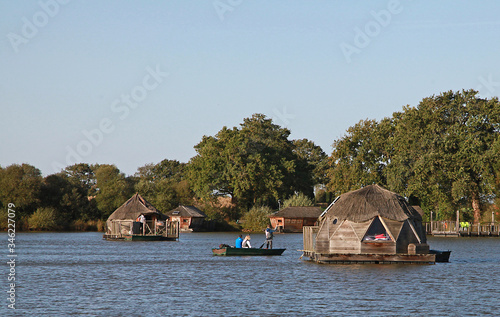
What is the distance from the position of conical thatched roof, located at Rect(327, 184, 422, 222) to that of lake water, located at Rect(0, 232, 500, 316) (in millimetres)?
3305

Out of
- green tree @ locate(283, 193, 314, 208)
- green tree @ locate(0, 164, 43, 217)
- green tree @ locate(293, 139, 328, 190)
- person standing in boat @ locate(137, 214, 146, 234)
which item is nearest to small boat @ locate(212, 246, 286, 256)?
person standing in boat @ locate(137, 214, 146, 234)

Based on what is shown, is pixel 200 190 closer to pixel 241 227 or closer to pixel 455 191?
pixel 241 227

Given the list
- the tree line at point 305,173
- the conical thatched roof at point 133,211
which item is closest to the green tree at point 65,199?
the tree line at point 305,173

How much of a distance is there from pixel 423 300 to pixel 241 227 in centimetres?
9663

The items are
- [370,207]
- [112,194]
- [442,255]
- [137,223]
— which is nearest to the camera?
[370,207]

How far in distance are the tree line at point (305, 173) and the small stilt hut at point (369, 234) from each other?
5395 cm

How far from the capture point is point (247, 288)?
37375mm

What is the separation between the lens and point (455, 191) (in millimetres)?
100312

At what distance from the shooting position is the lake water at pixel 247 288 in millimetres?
30359

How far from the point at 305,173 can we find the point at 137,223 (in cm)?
5855

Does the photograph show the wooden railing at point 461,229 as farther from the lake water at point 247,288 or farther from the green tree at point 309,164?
the lake water at point 247,288

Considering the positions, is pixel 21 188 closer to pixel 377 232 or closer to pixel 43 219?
pixel 43 219

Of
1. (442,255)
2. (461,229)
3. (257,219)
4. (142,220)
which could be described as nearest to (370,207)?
(442,255)

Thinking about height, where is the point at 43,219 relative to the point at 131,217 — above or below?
below
